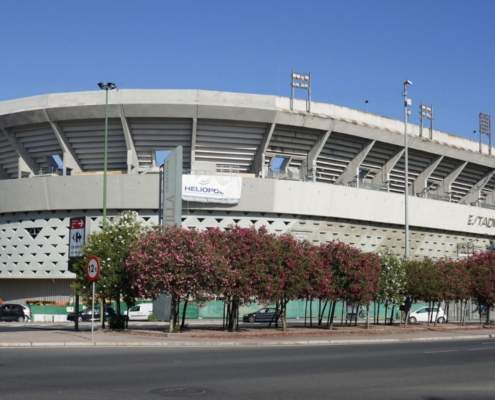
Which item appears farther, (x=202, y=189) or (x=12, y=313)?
(x=202, y=189)

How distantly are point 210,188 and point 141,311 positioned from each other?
10.5 m

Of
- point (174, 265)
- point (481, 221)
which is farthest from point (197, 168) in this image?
point (481, 221)

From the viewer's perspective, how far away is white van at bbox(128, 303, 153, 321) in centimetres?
5417

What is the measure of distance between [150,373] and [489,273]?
125 feet

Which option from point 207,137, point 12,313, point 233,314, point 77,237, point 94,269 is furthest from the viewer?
point 207,137

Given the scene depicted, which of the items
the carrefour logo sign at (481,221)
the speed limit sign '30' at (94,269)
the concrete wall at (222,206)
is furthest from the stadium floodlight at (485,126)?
the speed limit sign '30' at (94,269)

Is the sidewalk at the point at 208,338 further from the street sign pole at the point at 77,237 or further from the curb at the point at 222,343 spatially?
the street sign pole at the point at 77,237

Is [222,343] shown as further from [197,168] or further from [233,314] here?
[197,168]

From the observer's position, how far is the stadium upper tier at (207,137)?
57.1 m

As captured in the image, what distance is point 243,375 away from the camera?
626 inches

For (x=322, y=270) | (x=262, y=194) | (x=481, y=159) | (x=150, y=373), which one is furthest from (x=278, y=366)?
(x=481, y=159)

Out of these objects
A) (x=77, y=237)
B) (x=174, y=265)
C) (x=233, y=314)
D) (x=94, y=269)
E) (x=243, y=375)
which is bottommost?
(x=243, y=375)

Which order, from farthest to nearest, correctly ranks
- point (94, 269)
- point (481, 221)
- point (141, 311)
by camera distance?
point (481, 221) < point (141, 311) < point (94, 269)

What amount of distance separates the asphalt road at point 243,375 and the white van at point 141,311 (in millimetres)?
31833
